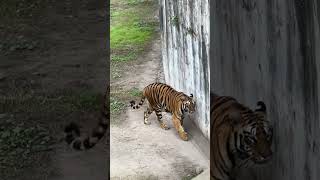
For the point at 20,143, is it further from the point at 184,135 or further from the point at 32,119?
the point at 184,135

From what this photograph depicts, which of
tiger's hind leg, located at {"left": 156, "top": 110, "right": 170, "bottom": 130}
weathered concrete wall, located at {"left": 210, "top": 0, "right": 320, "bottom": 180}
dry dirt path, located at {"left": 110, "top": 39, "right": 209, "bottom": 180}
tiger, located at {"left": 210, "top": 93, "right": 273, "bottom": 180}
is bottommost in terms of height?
dry dirt path, located at {"left": 110, "top": 39, "right": 209, "bottom": 180}

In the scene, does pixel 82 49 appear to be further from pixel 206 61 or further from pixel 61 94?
pixel 206 61

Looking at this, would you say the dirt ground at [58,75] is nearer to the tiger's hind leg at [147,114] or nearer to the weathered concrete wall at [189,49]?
the tiger's hind leg at [147,114]

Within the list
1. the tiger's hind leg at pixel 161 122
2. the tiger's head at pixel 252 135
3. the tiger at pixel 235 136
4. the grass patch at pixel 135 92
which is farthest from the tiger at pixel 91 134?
the tiger's head at pixel 252 135

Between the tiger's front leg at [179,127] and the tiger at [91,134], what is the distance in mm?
1032

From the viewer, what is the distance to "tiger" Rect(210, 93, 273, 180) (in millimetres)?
1338

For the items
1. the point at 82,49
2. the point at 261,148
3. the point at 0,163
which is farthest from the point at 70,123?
the point at 261,148

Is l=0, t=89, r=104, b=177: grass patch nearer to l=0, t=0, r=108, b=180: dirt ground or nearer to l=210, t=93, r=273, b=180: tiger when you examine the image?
l=0, t=0, r=108, b=180: dirt ground

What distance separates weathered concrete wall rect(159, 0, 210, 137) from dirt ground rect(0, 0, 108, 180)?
39.0 inches

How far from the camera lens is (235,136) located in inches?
59.6

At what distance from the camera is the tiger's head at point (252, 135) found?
1313 millimetres

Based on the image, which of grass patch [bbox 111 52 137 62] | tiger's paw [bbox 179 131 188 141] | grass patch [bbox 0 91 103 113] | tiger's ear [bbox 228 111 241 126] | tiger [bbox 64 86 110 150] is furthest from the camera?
grass patch [bbox 111 52 137 62]

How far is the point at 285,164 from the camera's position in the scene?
123cm

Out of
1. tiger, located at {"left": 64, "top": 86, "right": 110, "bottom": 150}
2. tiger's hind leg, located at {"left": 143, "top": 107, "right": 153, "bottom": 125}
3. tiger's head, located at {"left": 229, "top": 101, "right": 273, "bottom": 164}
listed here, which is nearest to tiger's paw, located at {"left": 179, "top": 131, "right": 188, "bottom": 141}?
tiger's hind leg, located at {"left": 143, "top": 107, "right": 153, "bottom": 125}
